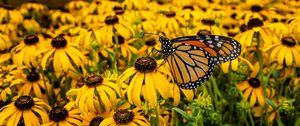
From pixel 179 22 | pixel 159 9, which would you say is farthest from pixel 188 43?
pixel 159 9

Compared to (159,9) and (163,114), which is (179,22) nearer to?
(159,9)

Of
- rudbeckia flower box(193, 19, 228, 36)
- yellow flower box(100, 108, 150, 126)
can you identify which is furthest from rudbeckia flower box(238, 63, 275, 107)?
yellow flower box(100, 108, 150, 126)

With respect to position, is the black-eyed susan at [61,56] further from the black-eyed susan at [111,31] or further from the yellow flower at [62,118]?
the yellow flower at [62,118]

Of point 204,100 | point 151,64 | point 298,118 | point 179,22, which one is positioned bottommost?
point 298,118

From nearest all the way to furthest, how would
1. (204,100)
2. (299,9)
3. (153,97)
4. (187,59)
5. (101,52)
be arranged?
1. (153,97)
2. (204,100)
3. (187,59)
4. (101,52)
5. (299,9)

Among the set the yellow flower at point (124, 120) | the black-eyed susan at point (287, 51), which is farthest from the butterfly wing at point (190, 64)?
the black-eyed susan at point (287, 51)

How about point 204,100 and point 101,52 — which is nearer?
point 204,100

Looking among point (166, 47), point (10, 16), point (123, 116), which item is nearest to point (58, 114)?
point (123, 116)
